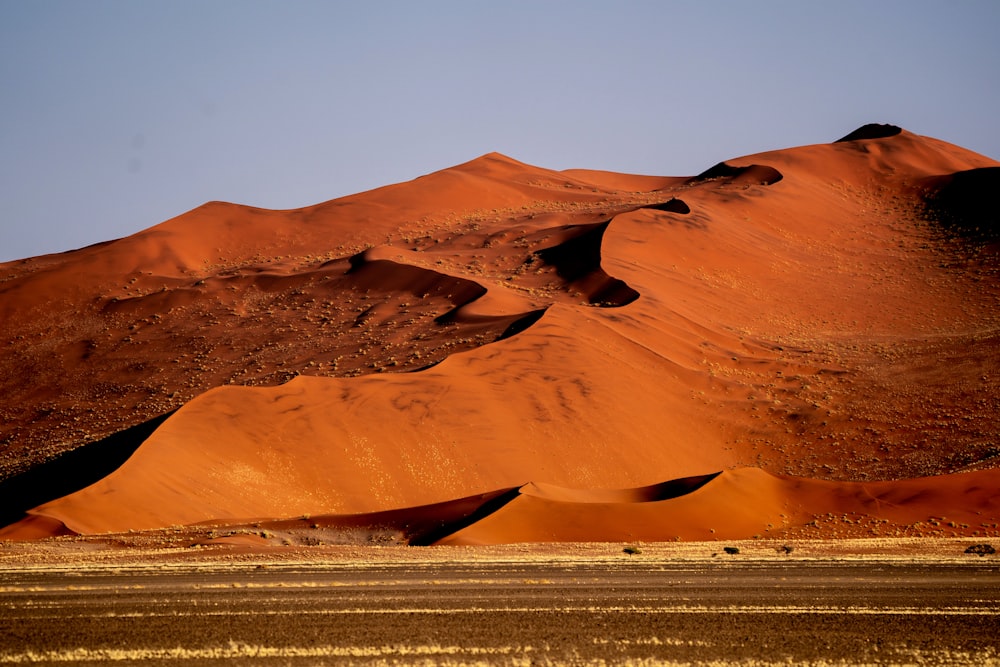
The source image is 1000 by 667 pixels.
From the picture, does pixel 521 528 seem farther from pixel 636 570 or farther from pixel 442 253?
pixel 442 253

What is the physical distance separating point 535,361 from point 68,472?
1437cm

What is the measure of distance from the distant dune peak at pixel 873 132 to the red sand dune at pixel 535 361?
6229 mm

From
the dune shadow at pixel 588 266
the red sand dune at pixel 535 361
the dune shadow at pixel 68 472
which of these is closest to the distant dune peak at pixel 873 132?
the red sand dune at pixel 535 361

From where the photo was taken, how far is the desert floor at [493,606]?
13.7 m

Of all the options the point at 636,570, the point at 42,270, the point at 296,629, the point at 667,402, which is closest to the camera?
the point at 296,629

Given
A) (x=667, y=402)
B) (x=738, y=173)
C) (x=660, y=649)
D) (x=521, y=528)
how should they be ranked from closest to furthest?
(x=660, y=649)
(x=521, y=528)
(x=667, y=402)
(x=738, y=173)

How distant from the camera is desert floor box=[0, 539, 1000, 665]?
13.7 m

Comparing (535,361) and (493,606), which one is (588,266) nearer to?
(535,361)

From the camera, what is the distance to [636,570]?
2164 centimetres

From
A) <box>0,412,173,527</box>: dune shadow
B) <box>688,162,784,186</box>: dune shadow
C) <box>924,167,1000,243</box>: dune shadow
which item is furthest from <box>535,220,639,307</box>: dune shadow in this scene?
<box>0,412,173,527</box>: dune shadow

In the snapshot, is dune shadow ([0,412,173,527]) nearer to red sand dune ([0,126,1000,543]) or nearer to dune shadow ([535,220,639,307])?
red sand dune ([0,126,1000,543])

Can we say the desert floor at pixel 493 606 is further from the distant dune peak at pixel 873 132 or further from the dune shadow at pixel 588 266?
the distant dune peak at pixel 873 132

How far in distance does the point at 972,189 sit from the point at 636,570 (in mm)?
49139

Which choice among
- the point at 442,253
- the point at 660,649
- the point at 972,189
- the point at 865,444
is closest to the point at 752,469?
the point at 865,444
